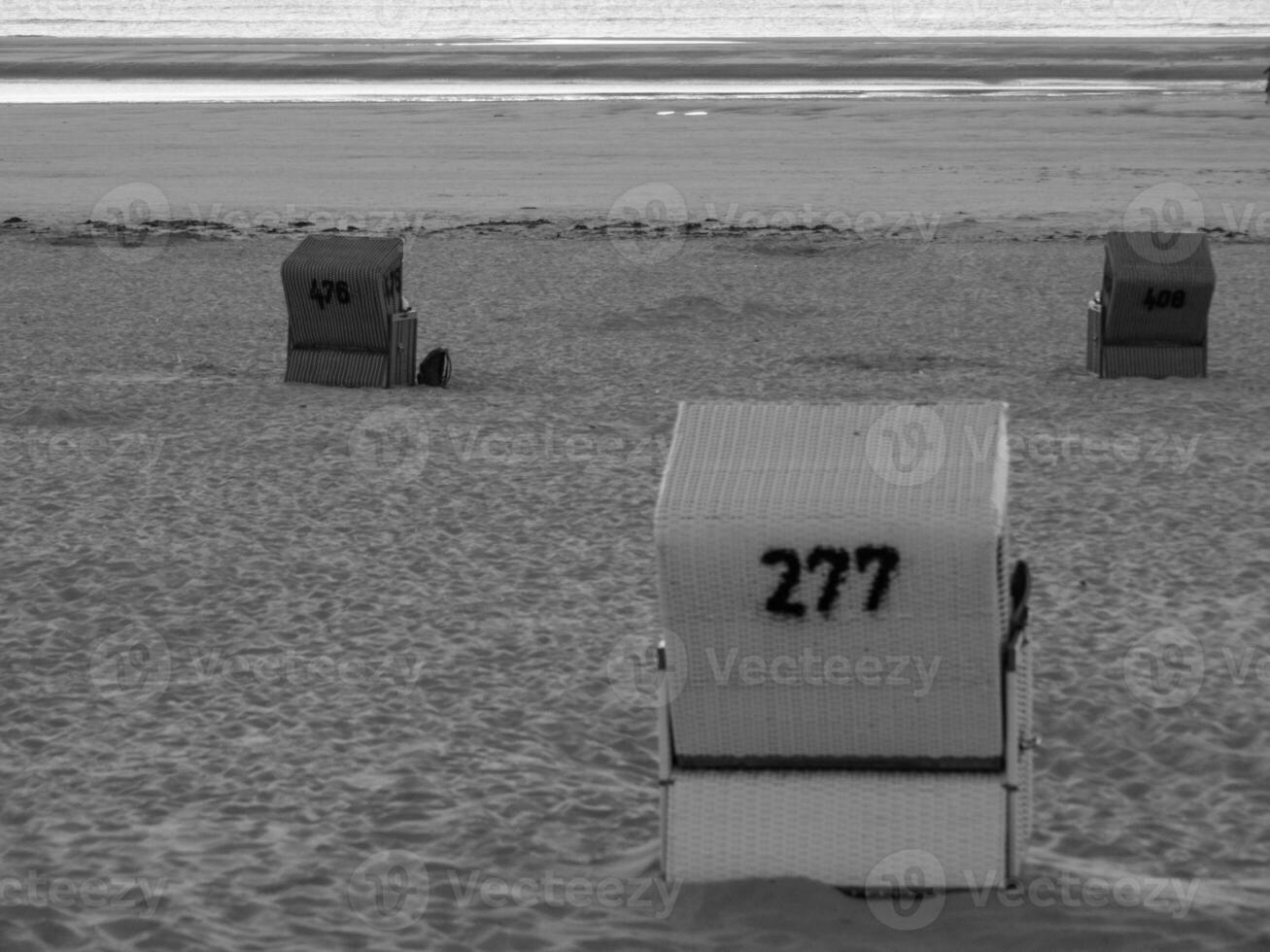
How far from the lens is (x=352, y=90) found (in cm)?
4972

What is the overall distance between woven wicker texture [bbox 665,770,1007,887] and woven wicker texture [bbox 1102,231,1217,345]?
9176 millimetres

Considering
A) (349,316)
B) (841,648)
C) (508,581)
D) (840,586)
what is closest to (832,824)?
(841,648)

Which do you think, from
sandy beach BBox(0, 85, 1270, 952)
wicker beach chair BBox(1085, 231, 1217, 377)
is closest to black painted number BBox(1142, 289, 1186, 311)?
wicker beach chair BBox(1085, 231, 1217, 377)

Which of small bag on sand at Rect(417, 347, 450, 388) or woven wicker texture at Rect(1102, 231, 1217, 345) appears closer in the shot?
woven wicker texture at Rect(1102, 231, 1217, 345)

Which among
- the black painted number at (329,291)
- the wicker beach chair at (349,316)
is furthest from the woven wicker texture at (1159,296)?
the black painted number at (329,291)

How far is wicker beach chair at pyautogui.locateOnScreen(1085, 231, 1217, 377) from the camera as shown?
13430mm

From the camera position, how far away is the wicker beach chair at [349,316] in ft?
43.3

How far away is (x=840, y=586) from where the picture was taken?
4699 millimetres

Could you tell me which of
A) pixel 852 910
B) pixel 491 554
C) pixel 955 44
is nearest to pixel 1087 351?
pixel 491 554

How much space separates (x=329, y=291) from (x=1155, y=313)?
613 centimetres

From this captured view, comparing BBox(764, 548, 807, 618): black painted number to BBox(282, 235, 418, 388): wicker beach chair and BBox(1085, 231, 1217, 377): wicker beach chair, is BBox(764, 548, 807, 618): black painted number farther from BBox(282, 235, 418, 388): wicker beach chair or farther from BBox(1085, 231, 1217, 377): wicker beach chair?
BBox(1085, 231, 1217, 377): wicker beach chair

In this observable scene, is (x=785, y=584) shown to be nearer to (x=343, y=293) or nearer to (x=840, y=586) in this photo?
(x=840, y=586)

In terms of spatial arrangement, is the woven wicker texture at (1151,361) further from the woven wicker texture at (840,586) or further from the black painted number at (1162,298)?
the woven wicker texture at (840,586)

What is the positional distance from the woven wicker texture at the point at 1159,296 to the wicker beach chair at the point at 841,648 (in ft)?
28.7
